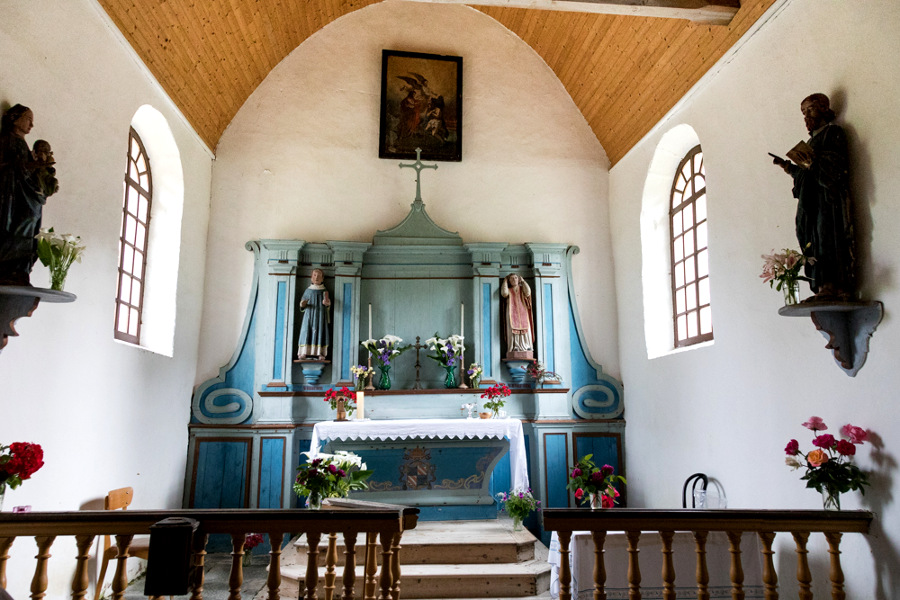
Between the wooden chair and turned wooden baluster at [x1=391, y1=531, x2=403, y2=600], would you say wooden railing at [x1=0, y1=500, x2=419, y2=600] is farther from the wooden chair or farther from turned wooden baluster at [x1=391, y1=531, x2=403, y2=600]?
the wooden chair

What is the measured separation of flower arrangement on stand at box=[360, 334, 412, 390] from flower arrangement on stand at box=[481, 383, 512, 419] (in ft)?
3.59

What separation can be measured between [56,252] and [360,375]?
394 cm

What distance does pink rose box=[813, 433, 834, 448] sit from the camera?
419 cm

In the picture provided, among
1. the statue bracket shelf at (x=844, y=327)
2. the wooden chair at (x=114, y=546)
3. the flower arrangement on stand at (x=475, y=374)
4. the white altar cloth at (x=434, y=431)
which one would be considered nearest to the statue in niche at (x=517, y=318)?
the flower arrangement on stand at (x=475, y=374)

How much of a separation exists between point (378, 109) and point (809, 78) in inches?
206

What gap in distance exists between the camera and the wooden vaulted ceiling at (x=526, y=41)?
5996mm

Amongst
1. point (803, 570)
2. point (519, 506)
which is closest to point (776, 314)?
point (803, 570)

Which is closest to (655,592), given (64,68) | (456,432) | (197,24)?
(456,432)

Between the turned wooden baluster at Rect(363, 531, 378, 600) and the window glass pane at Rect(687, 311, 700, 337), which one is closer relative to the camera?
the turned wooden baluster at Rect(363, 531, 378, 600)

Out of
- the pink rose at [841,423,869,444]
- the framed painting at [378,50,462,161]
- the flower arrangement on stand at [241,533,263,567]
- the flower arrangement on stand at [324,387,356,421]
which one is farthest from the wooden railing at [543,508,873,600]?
the framed painting at [378,50,462,161]

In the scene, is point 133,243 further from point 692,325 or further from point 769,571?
point 769,571

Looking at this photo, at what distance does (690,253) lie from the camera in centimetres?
704

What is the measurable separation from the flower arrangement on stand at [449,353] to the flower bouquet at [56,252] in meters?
4.30

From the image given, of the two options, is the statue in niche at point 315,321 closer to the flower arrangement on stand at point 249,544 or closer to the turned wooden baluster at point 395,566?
the flower arrangement on stand at point 249,544
